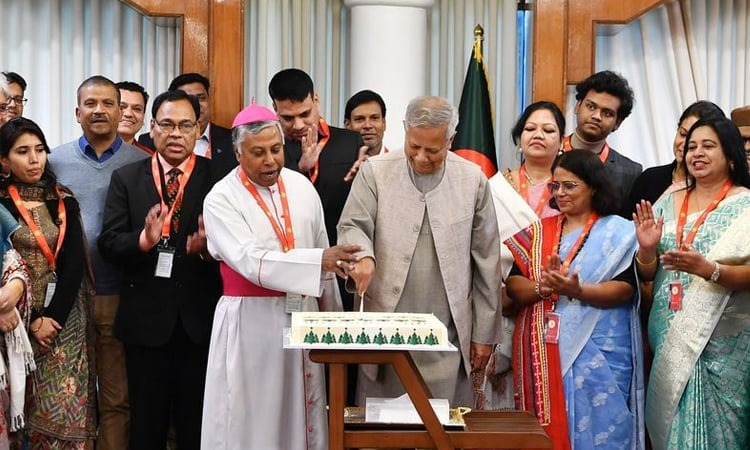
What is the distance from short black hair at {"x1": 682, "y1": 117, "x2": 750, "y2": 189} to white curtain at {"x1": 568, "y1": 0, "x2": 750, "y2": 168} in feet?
6.09

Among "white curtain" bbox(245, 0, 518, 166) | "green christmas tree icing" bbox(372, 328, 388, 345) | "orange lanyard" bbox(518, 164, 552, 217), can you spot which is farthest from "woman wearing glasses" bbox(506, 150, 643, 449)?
"white curtain" bbox(245, 0, 518, 166)

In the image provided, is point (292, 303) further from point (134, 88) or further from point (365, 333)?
point (134, 88)

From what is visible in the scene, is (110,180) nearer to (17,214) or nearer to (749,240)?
(17,214)

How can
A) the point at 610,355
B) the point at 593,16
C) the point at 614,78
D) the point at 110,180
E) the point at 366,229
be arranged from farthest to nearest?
1. the point at 593,16
2. the point at 614,78
3. the point at 110,180
4. the point at 610,355
5. the point at 366,229

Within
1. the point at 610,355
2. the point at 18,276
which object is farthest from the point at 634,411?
the point at 18,276

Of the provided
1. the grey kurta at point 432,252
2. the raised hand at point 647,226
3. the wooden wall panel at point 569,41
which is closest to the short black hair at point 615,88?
the wooden wall panel at point 569,41

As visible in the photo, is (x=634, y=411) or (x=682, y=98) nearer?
(x=634, y=411)

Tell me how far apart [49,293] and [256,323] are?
1.02 metres

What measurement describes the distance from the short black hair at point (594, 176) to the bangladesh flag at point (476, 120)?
1.43 meters

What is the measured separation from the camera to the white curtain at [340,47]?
6477 mm

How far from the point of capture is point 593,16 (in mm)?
6270

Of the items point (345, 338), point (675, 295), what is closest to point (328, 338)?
point (345, 338)

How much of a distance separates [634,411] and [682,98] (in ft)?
8.05

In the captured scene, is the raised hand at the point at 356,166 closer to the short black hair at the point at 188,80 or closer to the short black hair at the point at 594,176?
the short black hair at the point at 594,176
